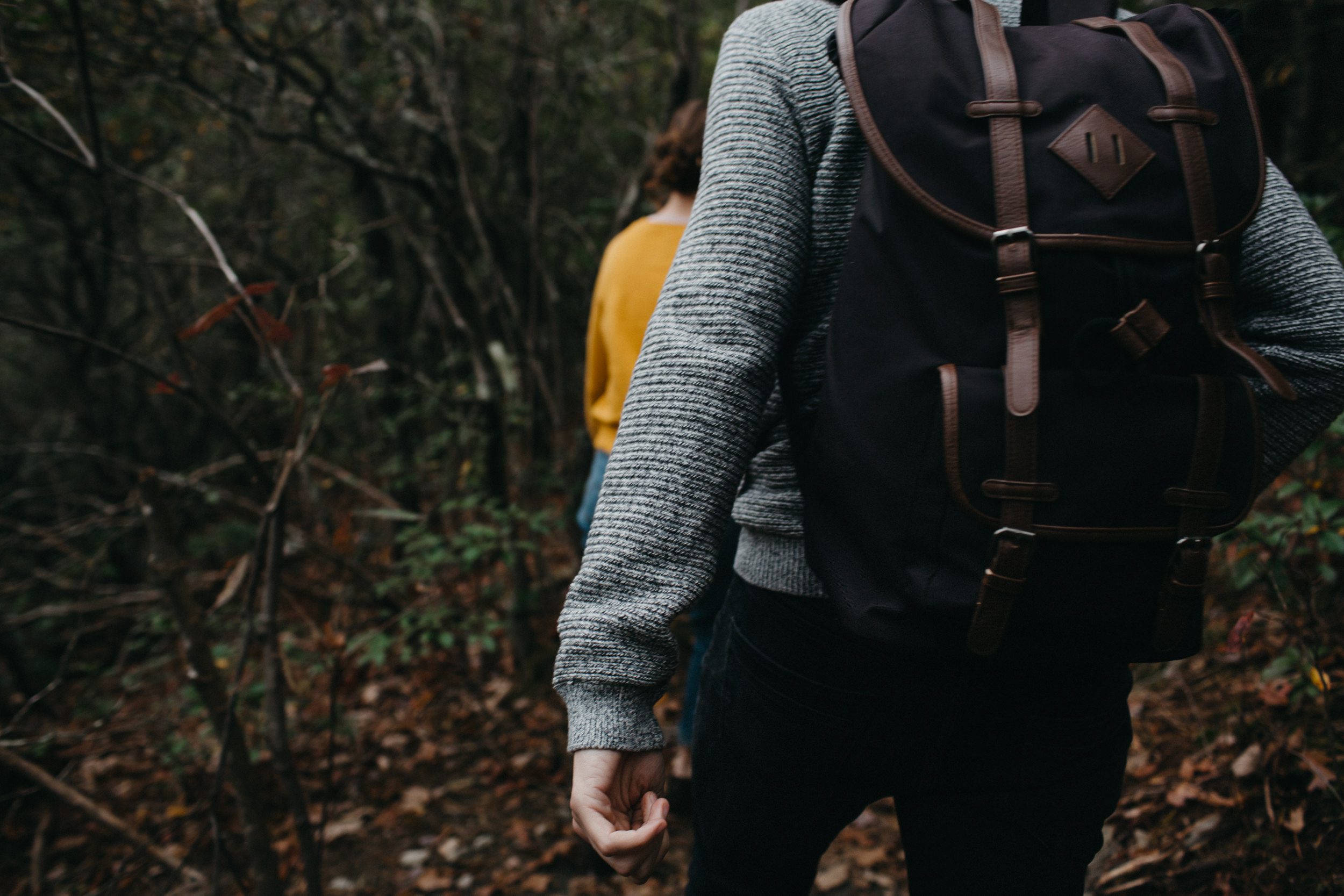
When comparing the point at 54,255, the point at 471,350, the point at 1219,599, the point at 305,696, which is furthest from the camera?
the point at 54,255

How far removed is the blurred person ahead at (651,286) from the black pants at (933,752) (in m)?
1.29

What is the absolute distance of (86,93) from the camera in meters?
1.49

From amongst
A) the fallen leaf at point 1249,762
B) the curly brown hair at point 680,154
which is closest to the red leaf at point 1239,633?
the fallen leaf at point 1249,762

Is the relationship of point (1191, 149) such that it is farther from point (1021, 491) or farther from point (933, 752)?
point (933, 752)

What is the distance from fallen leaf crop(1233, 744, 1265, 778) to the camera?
1.95 metres

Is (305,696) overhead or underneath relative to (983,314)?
underneath

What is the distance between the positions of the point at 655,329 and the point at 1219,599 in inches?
122

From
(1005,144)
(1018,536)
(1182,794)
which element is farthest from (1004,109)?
(1182,794)

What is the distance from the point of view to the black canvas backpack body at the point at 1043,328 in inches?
27.8

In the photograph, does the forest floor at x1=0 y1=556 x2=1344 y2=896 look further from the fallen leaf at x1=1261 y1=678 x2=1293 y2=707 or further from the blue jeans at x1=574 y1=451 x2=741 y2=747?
the blue jeans at x1=574 y1=451 x2=741 y2=747

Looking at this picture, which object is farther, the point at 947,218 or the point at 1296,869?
the point at 1296,869

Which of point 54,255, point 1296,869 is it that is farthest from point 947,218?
point 54,255

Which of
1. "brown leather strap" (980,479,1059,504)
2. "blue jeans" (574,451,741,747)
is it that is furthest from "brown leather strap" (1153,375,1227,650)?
"blue jeans" (574,451,741,747)

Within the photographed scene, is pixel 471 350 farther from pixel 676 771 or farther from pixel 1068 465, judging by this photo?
pixel 1068 465
